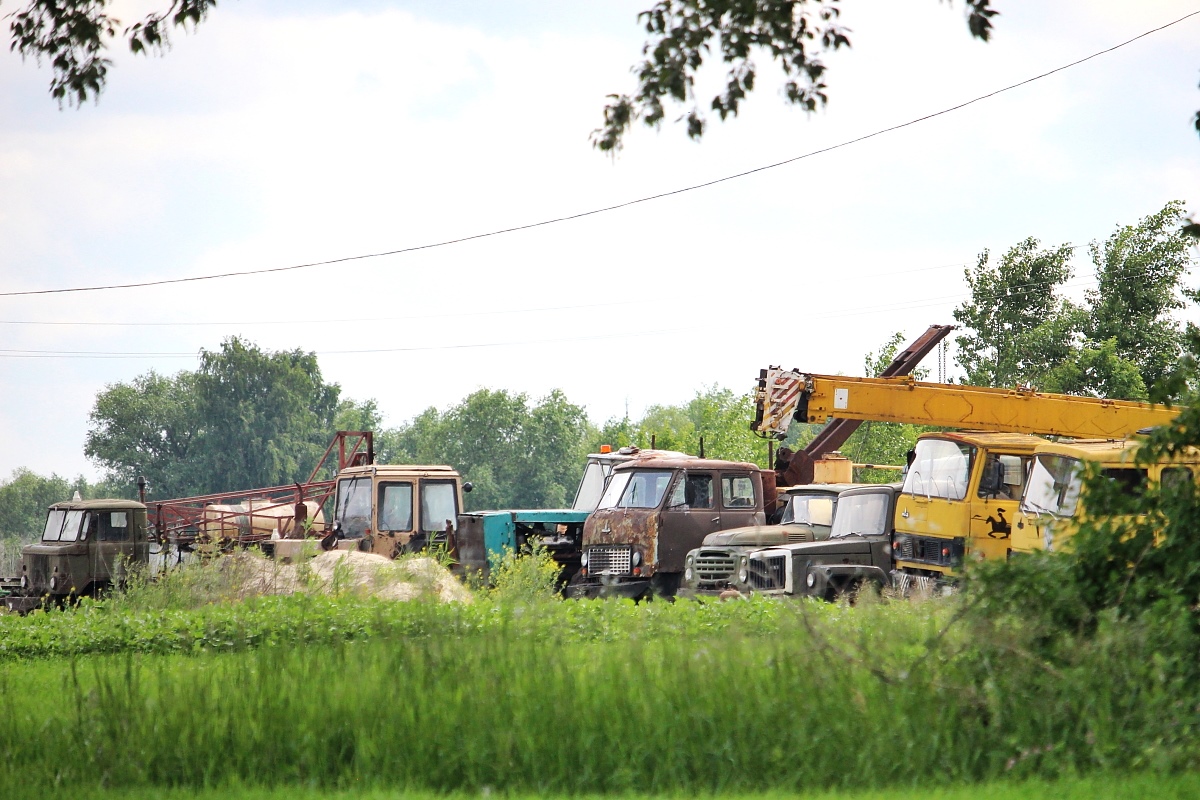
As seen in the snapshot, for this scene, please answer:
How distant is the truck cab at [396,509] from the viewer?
72.6ft

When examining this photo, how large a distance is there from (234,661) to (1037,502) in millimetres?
9358

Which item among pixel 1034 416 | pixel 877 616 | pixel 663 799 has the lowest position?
pixel 663 799

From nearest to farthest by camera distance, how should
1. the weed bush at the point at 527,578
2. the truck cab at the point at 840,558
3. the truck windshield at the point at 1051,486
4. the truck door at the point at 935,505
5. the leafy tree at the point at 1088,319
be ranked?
the truck windshield at the point at 1051,486 → the weed bush at the point at 527,578 → the truck door at the point at 935,505 → the truck cab at the point at 840,558 → the leafy tree at the point at 1088,319

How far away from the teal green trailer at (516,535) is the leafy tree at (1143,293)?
71.7ft

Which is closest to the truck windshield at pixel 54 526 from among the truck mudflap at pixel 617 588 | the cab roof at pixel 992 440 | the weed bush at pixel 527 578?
the weed bush at pixel 527 578

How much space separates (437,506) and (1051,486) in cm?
1221

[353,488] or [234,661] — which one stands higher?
[353,488]

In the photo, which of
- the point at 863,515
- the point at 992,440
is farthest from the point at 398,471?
the point at 992,440

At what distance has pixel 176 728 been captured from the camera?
7344mm

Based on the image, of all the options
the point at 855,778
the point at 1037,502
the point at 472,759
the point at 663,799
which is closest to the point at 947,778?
the point at 855,778

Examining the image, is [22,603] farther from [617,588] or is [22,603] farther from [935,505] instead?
[935,505]

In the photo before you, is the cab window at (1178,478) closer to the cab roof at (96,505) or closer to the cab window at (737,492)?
the cab window at (737,492)

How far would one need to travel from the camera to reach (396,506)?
885 inches

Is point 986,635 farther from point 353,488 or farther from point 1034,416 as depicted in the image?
point 353,488
